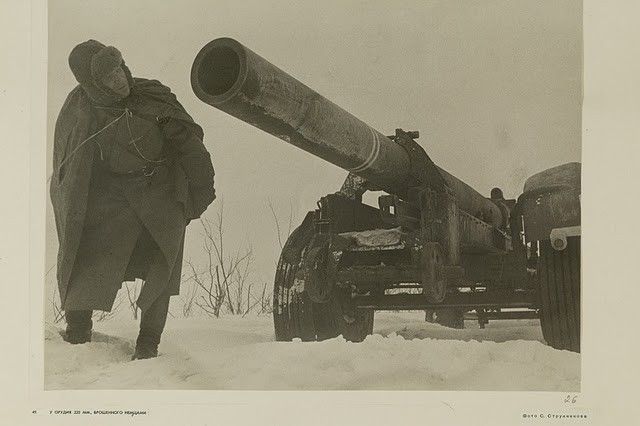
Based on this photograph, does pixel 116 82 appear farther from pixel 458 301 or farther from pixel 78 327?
pixel 458 301

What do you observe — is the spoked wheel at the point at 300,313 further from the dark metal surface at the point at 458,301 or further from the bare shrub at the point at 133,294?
the bare shrub at the point at 133,294

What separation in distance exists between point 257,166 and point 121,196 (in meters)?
0.33

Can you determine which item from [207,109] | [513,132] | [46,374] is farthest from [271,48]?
[46,374]

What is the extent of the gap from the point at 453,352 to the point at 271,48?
847 mm

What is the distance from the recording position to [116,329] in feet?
7.22

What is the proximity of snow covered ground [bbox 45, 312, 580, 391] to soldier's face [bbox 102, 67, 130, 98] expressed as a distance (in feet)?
1.78

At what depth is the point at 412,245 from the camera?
2396 millimetres

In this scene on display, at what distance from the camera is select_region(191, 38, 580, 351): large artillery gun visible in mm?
2178

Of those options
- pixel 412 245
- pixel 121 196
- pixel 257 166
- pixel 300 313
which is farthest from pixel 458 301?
pixel 121 196

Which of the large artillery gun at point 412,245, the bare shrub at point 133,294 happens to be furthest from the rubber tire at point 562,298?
the bare shrub at point 133,294

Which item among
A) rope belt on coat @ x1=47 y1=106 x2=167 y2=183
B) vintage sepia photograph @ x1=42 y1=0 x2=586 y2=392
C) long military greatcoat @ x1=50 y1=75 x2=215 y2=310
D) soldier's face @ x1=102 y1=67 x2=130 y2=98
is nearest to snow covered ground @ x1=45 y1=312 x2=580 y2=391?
vintage sepia photograph @ x1=42 y1=0 x2=586 y2=392

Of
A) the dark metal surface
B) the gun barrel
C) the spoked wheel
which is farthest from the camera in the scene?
the dark metal surface

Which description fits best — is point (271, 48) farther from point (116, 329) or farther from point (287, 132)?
point (116, 329)

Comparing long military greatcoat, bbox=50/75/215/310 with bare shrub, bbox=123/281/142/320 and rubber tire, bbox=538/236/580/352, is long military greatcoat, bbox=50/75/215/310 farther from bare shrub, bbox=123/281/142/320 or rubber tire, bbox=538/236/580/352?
rubber tire, bbox=538/236/580/352
